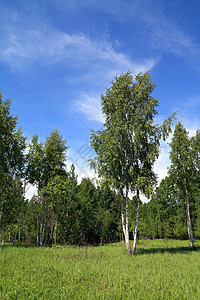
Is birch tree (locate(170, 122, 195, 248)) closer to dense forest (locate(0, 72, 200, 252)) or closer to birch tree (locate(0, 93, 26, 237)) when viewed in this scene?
dense forest (locate(0, 72, 200, 252))

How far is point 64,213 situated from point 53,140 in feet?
58.5

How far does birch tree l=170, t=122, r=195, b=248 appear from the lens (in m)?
23.7

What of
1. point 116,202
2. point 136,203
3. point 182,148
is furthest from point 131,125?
point 116,202

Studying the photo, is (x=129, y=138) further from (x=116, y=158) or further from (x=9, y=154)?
(x=9, y=154)

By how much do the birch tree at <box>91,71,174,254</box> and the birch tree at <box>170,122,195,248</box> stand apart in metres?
8.45

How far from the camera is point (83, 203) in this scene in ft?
137

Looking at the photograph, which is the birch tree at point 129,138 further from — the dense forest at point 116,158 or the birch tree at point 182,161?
the birch tree at point 182,161

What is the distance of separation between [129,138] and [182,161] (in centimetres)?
1030

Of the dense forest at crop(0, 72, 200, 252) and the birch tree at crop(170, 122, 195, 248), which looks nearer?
the dense forest at crop(0, 72, 200, 252)

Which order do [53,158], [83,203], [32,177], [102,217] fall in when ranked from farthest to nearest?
[102,217] → [83,203] → [53,158] → [32,177]

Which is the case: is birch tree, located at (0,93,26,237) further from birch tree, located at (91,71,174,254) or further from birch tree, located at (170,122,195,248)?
birch tree, located at (170,122,195,248)

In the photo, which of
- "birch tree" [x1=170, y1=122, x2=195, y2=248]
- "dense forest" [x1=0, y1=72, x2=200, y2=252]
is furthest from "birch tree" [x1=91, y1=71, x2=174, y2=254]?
"birch tree" [x1=170, y1=122, x2=195, y2=248]

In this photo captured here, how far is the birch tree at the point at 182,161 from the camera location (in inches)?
932

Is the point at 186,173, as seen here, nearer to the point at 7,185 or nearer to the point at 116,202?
the point at 7,185
